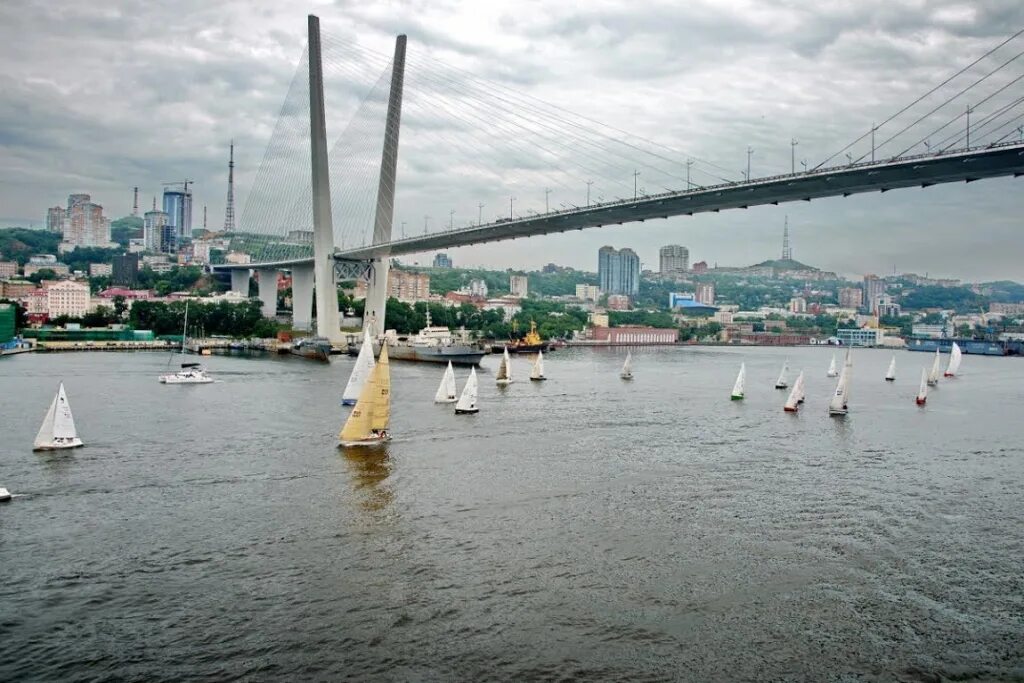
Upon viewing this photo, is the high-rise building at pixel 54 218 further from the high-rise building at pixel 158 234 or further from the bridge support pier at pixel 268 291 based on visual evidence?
the bridge support pier at pixel 268 291

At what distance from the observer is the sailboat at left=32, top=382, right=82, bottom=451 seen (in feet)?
41.0

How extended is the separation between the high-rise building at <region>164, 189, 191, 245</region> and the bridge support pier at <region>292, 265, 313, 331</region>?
433 feet

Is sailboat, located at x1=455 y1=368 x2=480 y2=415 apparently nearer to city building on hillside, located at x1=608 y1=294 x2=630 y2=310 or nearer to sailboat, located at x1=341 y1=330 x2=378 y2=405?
sailboat, located at x1=341 y1=330 x2=378 y2=405

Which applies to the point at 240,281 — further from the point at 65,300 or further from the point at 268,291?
the point at 65,300

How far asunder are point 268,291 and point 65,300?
1643cm

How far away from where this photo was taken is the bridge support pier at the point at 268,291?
57344 mm

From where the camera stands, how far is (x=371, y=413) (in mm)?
13484

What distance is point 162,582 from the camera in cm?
691

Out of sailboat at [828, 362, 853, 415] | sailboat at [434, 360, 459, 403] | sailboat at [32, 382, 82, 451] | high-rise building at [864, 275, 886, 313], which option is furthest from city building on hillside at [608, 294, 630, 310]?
sailboat at [32, 382, 82, 451]

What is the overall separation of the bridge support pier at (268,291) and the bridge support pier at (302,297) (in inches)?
301

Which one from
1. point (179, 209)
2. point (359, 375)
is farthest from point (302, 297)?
point (179, 209)

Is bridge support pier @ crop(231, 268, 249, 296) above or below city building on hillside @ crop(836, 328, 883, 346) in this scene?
above

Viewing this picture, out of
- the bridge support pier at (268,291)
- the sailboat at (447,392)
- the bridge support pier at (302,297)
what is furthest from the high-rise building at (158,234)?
the sailboat at (447,392)

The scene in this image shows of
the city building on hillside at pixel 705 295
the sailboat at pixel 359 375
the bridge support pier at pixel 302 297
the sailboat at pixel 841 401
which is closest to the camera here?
the sailboat at pixel 359 375
